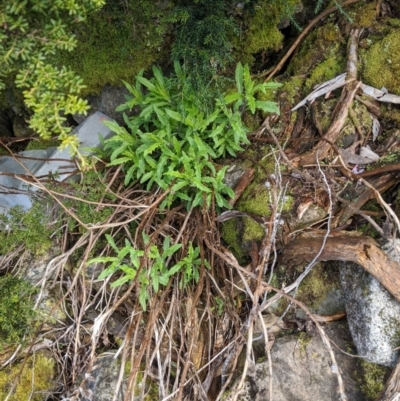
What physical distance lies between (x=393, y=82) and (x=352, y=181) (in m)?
0.66

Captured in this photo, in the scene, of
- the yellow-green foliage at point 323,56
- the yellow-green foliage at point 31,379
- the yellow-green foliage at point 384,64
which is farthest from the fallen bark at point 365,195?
the yellow-green foliage at point 31,379

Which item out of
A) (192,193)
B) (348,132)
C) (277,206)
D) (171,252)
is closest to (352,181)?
(348,132)

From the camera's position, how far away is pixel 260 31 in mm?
2795

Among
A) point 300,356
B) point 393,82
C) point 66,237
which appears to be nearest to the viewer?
point 300,356

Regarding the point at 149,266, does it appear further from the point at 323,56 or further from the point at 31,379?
the point at 323,56

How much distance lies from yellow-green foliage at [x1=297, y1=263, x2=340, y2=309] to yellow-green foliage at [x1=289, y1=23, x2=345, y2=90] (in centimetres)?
117

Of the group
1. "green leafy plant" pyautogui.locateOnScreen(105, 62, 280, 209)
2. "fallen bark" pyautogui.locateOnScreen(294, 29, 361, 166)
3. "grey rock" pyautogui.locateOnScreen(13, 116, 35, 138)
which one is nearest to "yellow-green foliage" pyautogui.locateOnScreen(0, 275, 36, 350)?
"green leafy plant" pyautogui.locateOnScreen(105, 62, 280, 209)

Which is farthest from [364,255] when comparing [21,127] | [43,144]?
[21,127]

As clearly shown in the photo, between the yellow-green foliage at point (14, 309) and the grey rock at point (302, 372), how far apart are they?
1.31m

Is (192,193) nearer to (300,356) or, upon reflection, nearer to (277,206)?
(277,206)

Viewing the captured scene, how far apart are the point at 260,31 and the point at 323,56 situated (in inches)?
17.3

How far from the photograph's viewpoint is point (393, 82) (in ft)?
8.45

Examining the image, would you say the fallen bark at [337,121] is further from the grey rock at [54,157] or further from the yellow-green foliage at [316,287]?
the grey rock at [54,157]

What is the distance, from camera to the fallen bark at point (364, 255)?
216 cm
